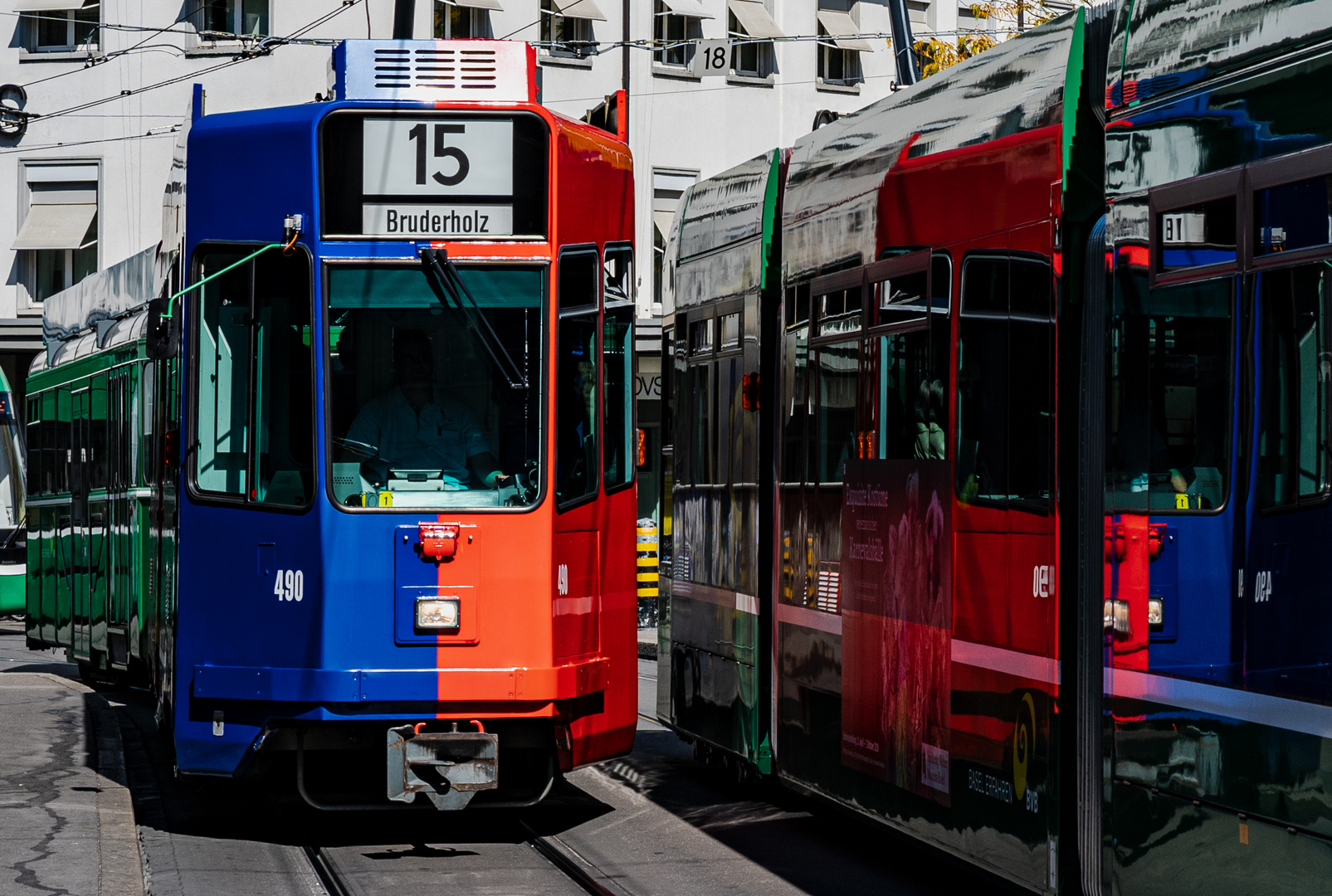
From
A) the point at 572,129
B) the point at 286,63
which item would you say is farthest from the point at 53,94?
the point at 572,129

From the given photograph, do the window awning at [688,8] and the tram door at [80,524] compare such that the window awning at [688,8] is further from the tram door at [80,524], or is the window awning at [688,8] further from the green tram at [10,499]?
the tram door at [80,524]

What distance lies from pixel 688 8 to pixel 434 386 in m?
27.0

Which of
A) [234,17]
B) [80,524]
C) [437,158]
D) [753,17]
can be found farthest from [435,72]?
[753,17]

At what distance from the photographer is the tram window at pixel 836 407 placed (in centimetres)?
827

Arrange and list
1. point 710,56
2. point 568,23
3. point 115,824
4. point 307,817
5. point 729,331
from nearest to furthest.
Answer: point 115,824, point 307,817, point 729,331, point 710,56, point 568,23

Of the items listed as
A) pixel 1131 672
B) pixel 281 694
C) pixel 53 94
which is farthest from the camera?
pixel 53 94

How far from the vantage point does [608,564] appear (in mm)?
9375

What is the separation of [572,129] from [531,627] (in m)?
2.27

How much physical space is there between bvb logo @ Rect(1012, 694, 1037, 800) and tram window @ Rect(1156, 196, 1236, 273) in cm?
158

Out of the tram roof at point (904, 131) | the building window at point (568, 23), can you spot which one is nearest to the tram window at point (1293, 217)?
the tram roof at point (904, 131)

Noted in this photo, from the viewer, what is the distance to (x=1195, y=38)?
544cm

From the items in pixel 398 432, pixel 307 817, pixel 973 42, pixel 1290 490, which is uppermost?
pixel 973 42

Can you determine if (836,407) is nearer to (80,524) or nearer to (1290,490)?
(1290,490)

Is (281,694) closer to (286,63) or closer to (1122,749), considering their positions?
(1122,749)
